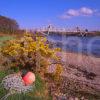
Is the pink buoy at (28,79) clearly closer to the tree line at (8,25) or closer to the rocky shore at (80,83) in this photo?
the rocky shore at (80,83)

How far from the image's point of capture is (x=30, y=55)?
8688 millimetres

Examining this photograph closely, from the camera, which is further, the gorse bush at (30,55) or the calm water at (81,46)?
the calm water at (81,46)

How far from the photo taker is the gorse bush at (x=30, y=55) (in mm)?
8516

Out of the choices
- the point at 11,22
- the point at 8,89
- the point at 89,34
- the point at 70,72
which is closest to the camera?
the point at 8,89

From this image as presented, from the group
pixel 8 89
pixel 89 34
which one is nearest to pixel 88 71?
pixel 8 89

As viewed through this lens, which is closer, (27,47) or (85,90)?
(85,90)

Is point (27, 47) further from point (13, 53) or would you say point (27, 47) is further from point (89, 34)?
point (89, 34)

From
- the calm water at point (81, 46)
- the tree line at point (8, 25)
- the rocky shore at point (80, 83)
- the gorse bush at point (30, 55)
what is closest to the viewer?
the rocky shore at point (80, 83)

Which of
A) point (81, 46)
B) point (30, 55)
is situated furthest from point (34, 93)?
point (81, 46)

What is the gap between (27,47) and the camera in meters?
8.59

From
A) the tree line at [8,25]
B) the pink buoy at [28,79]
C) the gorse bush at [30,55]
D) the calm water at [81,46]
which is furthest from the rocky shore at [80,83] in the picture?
the tree line at [8,25]

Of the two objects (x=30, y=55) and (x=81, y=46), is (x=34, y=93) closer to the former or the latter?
(x=30, y=55)

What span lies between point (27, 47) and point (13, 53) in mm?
388

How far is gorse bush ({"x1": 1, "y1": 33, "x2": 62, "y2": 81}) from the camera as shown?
335 inches
